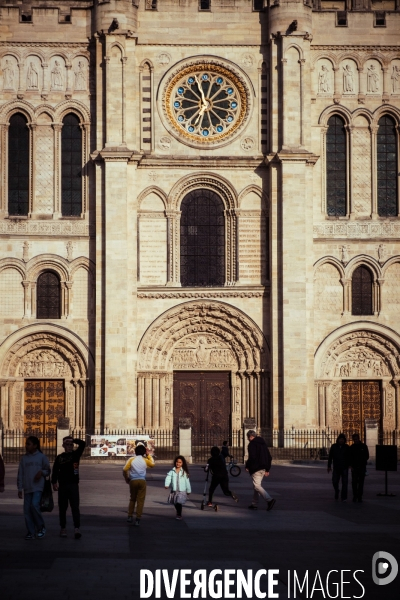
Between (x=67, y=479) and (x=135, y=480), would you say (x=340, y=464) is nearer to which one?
(x=135, y=480)

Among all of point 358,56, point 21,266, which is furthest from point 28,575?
point 358,56

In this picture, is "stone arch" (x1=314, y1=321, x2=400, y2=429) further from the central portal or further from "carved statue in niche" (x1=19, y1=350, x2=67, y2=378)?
"carved statue in niche" (x1=19, y1=350, x2=67, y2=378)

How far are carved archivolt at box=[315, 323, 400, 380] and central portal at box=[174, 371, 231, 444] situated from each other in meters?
3.78

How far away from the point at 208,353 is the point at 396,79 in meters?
11.8

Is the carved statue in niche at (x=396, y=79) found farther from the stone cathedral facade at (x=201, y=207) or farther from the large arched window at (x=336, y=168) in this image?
the large arched window at (x=336, y=168)

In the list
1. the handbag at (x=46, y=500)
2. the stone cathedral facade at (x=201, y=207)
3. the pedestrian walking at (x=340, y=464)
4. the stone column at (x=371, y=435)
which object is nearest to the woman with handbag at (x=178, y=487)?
the handbag at (x=46, y=500)

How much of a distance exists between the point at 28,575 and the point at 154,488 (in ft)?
46.8

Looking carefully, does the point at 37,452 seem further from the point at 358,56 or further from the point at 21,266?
the point at 358,56

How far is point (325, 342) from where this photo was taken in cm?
4072

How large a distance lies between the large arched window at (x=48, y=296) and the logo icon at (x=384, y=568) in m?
26.3

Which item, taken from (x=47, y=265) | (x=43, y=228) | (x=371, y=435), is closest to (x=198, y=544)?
(x=371, y=435)

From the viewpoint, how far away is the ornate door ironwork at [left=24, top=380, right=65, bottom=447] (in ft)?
133

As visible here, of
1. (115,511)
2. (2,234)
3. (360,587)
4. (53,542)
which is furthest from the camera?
(2,234)

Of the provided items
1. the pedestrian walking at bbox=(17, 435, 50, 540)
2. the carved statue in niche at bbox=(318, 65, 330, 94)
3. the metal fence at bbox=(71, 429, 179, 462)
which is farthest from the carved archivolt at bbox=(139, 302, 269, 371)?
the pedestrian walking at bbox=(17, 435, 50, 540)
